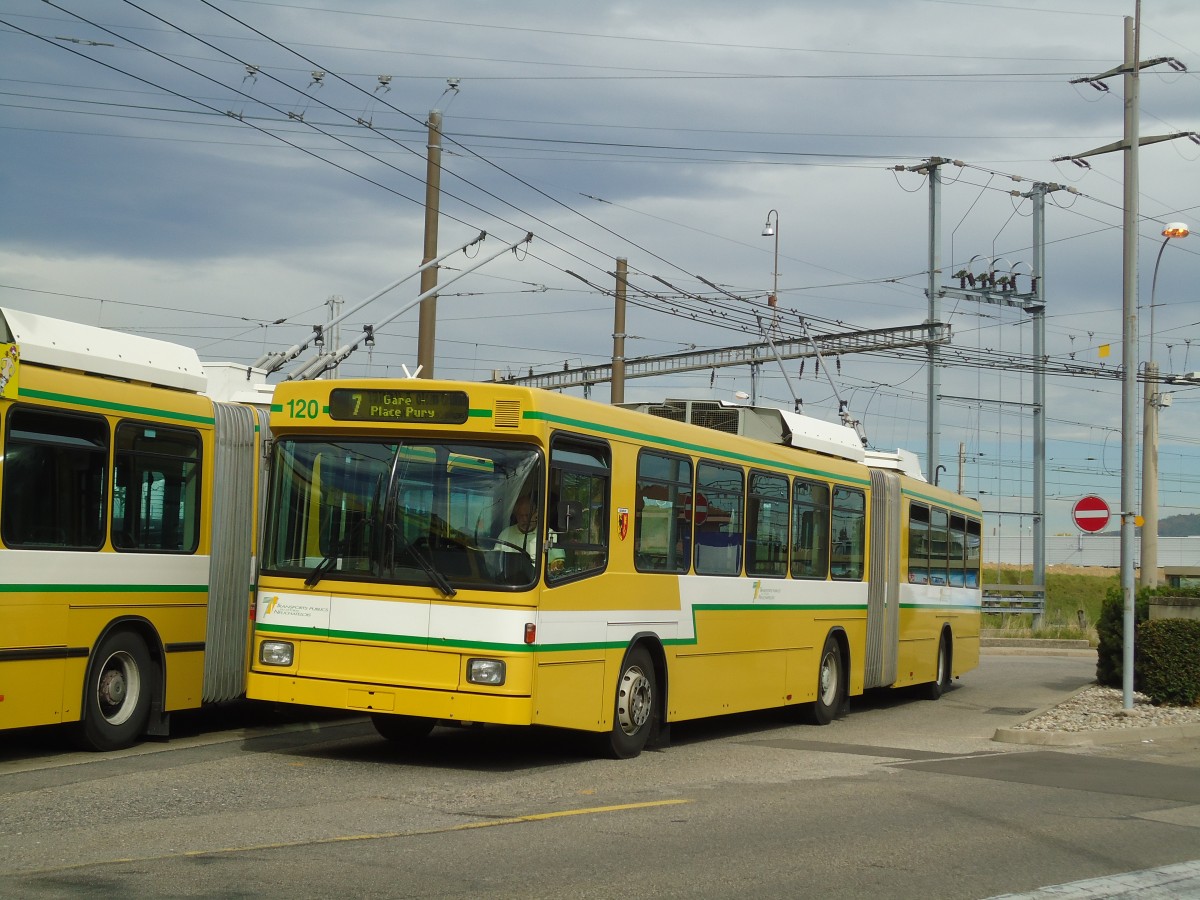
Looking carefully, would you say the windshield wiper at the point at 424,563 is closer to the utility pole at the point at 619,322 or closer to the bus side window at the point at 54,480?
→ the bus side window at the point at 54,480

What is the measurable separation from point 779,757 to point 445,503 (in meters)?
4.26

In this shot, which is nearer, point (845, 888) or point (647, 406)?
point (845, 888)

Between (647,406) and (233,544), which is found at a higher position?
(647,406)

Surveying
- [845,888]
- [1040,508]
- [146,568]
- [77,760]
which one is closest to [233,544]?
[146,568]

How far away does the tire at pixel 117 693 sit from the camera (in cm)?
1152

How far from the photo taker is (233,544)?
1323 centimetres

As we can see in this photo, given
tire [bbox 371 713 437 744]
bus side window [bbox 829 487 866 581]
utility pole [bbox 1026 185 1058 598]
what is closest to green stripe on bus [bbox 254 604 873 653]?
tire [bbox 371 713 437 744]

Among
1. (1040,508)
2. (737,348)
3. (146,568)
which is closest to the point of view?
(146,568)

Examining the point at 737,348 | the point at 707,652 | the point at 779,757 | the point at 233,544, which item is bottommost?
the point at 779,757

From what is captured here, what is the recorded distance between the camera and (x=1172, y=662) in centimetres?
1788

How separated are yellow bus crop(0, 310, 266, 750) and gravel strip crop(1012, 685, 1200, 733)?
27.8 feet

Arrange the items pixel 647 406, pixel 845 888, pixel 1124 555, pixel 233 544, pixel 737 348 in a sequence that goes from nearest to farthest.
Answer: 1. pixel 845 888
2. pixel 233 544
3. pixel 647 406
4. pixel 1124 555
5. pixel 737 348

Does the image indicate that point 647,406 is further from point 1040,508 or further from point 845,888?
point 1040,508

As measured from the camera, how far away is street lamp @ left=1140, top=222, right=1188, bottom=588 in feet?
92.9
